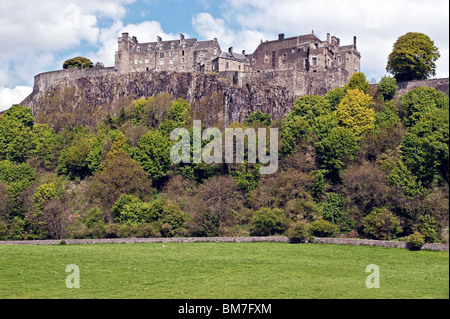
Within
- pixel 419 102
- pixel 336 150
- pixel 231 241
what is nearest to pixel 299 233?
pixel 231 241

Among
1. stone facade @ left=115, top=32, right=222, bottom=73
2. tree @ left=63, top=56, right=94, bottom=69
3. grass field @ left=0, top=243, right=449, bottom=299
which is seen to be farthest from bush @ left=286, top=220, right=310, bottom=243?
tree @ left=63, top=56, right=94, bottom=69

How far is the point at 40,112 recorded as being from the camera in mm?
75875

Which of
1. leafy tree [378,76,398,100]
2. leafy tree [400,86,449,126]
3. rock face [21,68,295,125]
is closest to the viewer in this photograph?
leafy tree [400,86,449,126]

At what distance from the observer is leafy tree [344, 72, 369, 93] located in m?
63.2

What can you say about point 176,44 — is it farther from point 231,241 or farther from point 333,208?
point 333,208

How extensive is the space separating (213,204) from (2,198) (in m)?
18.4

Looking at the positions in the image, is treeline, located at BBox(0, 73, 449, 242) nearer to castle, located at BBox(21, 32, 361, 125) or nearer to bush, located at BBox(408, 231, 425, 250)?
bush, located at BBox(408, 231, 425, 250)

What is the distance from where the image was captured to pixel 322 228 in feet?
155

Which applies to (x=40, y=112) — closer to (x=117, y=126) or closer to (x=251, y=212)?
(x=117, y=126)

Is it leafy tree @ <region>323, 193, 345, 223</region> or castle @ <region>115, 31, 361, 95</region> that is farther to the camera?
castle @ <region>115, 31, 361, 95</region>

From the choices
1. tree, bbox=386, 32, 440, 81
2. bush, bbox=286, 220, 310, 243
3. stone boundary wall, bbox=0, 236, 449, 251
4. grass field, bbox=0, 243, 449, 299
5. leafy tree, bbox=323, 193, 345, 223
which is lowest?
grass field, bbox=0, 243, 449, 299

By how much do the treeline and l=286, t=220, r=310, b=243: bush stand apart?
0.09m

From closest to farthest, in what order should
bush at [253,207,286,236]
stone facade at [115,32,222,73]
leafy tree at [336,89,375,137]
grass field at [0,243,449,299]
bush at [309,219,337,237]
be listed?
grass field at [0,243,449,299]
bush at [309,219,337,237]
bush at [253,207,286,236]
leafy tree at [336,89,375,137]
stone facade at [115,32,222,73]

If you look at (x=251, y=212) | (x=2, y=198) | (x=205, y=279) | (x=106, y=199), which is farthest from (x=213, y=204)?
(x=2, y=198)
